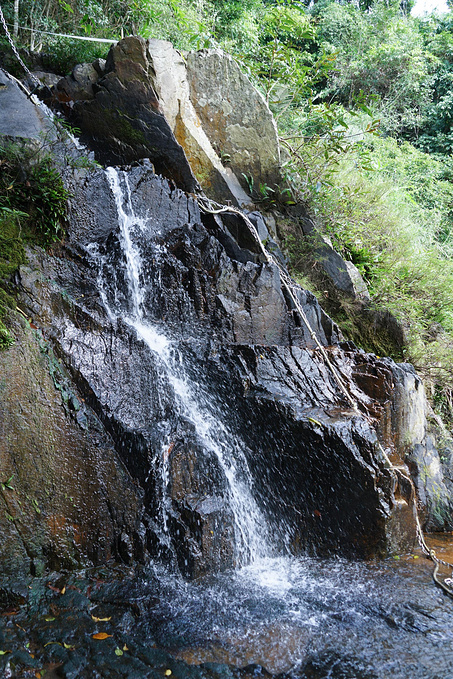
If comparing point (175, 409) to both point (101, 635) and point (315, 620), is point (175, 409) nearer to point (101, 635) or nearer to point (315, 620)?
point (101, 635)

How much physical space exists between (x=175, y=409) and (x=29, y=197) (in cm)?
276

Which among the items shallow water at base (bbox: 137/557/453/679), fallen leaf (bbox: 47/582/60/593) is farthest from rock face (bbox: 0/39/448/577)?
shallow water at base (bbox: 137/557/453/679)

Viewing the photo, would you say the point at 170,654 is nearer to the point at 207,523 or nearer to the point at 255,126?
the point at 207,523

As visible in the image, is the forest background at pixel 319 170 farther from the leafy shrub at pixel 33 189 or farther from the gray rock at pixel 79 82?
the leafy shrub at pixel 33 189

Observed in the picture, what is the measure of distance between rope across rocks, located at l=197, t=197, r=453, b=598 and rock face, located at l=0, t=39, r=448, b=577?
0.29ft

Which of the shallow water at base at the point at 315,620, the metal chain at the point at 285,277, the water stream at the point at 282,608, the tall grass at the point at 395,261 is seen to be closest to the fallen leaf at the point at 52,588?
the water stream at the point at 282,608

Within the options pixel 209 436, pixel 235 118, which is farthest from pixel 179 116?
pixel 209 436

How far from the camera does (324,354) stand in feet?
17.0

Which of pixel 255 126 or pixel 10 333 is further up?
pixel 255 126

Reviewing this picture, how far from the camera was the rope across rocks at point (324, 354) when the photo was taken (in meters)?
4.16

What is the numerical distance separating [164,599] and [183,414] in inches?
63.8

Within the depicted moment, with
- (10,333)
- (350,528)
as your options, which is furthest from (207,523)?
(10,333)

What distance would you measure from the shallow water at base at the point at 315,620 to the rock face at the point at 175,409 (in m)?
0.27

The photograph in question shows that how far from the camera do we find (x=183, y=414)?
179 inches
